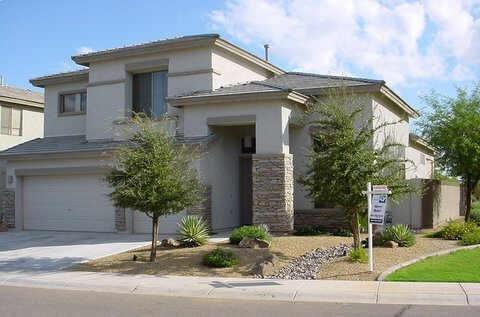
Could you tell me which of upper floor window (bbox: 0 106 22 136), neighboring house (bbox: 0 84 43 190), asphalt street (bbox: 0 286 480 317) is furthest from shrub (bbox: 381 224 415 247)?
upper floor window (bbox: 0 106 22 136)

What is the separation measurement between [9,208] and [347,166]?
16211mm

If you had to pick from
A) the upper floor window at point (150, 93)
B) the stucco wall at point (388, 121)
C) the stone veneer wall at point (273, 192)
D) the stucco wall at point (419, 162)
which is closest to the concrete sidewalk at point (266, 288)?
the stone veneer wall at point (273, 192)

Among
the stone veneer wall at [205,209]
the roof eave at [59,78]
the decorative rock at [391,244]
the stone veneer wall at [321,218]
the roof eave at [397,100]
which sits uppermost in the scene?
the roof eave at [59,78]

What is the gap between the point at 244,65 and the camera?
24.9 meters

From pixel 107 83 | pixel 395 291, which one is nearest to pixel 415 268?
pixel 395 291

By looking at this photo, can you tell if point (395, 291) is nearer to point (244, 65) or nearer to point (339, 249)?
point (339, 249)

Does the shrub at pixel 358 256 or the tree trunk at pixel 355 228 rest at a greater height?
the tree trunk at pixel 355 228

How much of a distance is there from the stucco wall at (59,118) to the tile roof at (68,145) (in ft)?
1.11

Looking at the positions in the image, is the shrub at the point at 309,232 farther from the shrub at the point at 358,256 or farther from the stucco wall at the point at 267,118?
the shrub at the point at 358,256

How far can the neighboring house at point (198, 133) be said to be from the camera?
66.3 ft

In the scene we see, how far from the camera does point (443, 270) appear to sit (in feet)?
42.3

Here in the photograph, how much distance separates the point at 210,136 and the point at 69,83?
9359mm

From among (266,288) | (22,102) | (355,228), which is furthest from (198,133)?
(22,102)

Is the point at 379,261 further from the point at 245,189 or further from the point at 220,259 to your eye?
the point at 245,189
